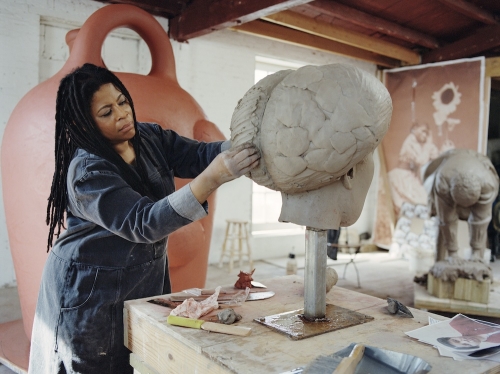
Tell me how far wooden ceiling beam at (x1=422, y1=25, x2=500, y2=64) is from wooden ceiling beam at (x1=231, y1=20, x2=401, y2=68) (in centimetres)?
75

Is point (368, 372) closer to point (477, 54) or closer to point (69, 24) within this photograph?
point (69, 24)

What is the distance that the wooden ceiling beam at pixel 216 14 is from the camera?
140 inches

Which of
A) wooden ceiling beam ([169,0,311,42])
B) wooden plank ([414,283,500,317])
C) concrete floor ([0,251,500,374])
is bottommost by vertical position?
concrete floor ([0,251,500,374])

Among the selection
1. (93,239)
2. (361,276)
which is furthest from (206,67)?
(93,239)

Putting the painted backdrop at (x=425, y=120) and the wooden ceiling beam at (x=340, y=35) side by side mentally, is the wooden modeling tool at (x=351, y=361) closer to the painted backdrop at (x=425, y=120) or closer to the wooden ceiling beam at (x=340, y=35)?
the wooden ceiling beam at (x=340, y=35)

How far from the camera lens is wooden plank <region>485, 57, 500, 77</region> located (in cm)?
538

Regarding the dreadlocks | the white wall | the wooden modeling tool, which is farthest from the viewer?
the white wall

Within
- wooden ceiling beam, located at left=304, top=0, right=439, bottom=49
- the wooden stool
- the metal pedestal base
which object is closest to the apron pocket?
the metal pedestal base

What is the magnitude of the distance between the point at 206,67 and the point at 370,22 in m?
1.98

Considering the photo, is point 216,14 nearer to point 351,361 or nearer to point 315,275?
point 315,275

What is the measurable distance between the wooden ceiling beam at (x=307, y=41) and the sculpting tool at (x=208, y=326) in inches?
160

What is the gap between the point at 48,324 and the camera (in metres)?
1.54

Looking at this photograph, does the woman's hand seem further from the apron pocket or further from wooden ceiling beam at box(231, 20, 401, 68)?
wooden ceiling beam at box(231, 20, 401, 68)

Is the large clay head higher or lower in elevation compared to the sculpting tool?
higher
